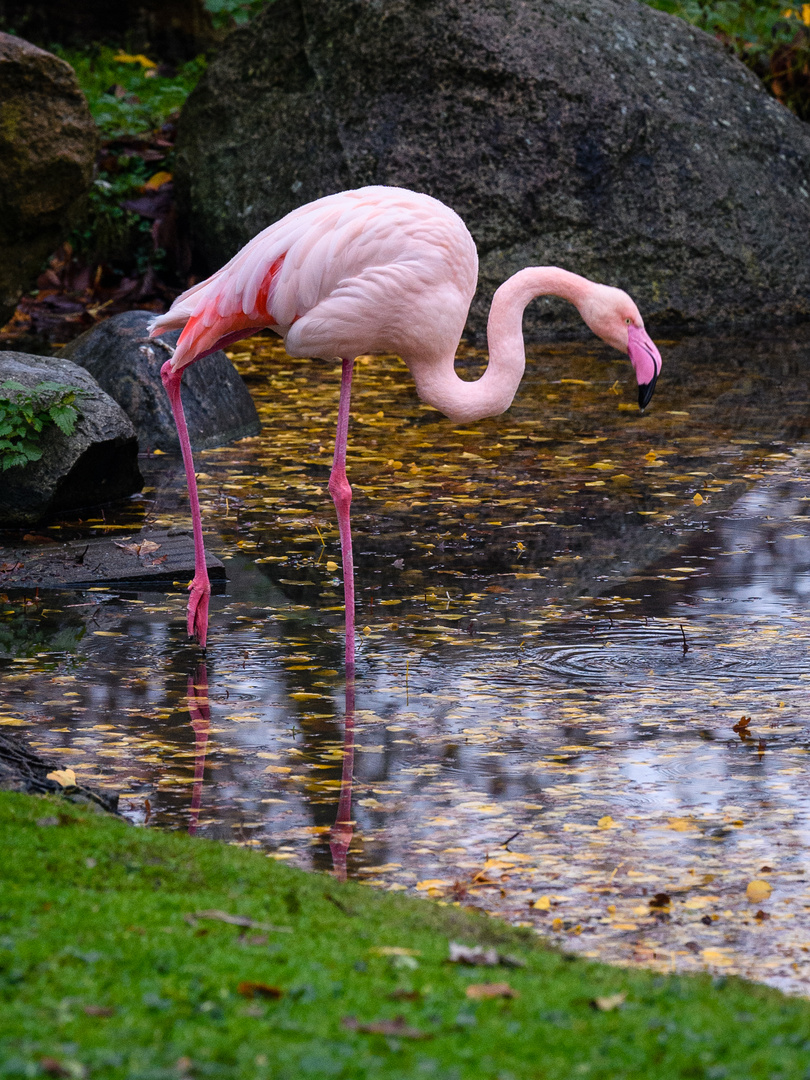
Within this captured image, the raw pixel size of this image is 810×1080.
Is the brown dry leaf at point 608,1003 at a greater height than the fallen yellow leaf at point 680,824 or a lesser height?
greater

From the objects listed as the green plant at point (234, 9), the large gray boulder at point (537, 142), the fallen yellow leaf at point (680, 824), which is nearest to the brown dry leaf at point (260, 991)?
the fallen yellow leaf at point (680, 824)

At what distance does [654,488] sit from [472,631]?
98.9 inches

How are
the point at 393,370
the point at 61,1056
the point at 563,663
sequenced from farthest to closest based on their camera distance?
the point at 393,370
the point at 563,663
the point at 61,1056

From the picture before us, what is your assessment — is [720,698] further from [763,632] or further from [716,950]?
[716,950]

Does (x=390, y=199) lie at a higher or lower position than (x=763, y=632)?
higher

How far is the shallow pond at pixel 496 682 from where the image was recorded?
155 inches

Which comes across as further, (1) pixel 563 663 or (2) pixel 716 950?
(1) pixel 563 663

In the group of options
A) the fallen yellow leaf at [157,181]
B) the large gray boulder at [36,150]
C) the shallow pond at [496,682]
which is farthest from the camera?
the fallen yellow leaf at [157,181]

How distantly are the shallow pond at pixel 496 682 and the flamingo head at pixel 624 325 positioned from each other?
1.04 metres

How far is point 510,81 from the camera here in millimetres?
12359

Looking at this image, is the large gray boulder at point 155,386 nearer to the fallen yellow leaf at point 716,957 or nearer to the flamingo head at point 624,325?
the flamingo head at point 624,325

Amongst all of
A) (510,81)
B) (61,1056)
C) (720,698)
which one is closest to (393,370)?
(510,81)

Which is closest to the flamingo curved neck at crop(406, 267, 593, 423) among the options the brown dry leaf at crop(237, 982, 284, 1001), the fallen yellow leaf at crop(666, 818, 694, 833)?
the fallen yellow leaf at crop(666, 818, 694, 833)

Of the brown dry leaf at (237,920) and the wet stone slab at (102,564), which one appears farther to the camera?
the wet stone slab at (102,564)
